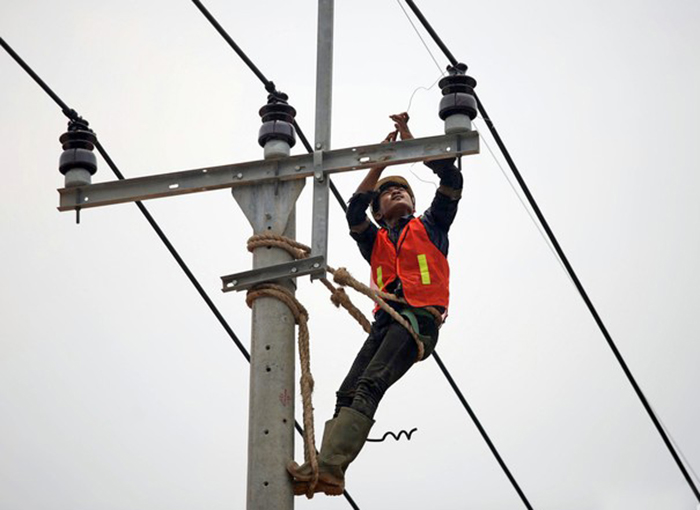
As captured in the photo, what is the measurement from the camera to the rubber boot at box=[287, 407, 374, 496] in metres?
6.43

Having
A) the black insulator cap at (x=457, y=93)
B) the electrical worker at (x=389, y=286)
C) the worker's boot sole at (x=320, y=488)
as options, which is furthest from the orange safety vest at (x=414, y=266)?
the worker's boot sole at (x=320, y=488)

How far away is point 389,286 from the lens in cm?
748

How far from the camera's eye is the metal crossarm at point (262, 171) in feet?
22.0

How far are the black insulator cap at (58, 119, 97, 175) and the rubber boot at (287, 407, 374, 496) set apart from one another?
2068 mm

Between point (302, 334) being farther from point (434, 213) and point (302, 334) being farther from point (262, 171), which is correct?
point (434, 213)

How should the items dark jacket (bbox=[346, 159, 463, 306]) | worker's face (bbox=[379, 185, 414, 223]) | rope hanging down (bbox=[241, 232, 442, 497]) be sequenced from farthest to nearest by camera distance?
worker's face (bbox=[379, 185, 414, 223])
dark jacket (bbox=[346, 159, 463, 306])
rope hanging down (bbox=[241, 232, 442, 497])

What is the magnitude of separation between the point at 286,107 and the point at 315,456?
197cm

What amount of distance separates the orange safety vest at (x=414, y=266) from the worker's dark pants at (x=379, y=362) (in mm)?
Answer: 155

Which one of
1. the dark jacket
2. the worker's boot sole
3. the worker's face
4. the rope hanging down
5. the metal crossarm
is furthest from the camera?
the worker's face

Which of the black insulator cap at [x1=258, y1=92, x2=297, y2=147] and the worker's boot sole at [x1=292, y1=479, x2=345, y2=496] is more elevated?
the black insulator cap at [x1=258, y1=92, x2=297, y2=147]

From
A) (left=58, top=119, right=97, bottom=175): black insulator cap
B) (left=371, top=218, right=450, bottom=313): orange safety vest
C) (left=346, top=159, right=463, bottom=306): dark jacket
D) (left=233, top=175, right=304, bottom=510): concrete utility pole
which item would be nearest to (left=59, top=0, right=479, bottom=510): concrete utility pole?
(left=233, top=175, right=304, bottom=510): concrete utility pole

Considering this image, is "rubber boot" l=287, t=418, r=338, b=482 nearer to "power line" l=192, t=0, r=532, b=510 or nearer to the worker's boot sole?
the worker's boot sole

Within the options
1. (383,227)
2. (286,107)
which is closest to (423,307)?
(383,227)

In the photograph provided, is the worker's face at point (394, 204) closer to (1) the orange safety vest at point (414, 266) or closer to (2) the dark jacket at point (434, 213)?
(2) the dark jacket at point (434, 213)
